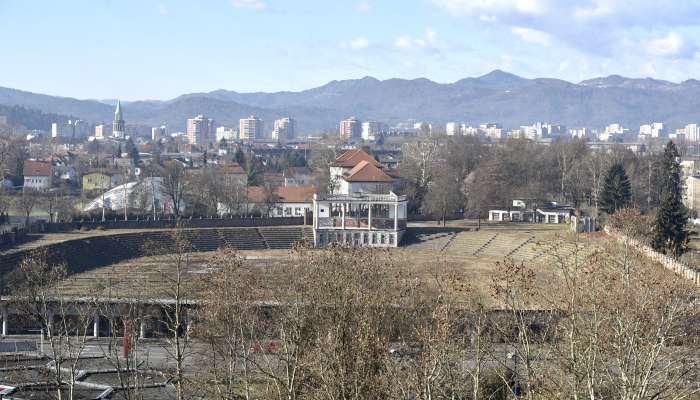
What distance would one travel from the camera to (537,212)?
2584 inches

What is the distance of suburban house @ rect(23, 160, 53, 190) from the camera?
295 ft

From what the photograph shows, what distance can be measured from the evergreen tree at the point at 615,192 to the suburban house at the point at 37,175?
166ft

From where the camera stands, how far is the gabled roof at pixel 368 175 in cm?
6569

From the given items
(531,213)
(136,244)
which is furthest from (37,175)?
(531,213)

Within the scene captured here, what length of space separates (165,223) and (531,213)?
23540mm

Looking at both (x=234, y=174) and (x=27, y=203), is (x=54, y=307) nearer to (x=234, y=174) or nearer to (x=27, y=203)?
(x=27, y=203)

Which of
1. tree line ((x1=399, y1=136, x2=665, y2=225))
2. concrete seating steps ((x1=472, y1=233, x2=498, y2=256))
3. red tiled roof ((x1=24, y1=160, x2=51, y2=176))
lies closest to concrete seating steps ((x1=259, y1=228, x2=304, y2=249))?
tree line ((x1=399, y1=136, x2=665, y2=225))

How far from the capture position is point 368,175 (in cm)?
6625

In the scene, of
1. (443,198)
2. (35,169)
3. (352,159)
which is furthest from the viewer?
(35,169)

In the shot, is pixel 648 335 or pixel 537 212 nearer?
pixel 648 335

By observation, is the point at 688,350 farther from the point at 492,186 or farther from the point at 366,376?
the point at 492,186

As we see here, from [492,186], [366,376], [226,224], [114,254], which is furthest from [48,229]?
[366,376]

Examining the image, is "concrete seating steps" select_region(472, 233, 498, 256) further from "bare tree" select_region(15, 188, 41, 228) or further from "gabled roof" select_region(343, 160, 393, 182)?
"bare tree" select_region(15, 188, 41, 228)

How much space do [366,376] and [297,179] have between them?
74.4m
